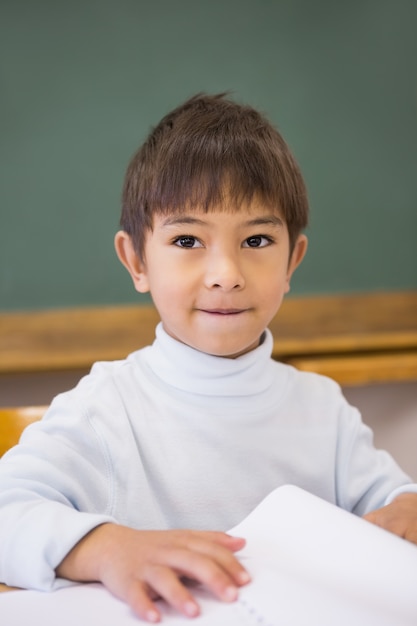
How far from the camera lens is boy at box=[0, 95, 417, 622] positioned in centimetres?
73

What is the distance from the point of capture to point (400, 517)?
688 millimetres

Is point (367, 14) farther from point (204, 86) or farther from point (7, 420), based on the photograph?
point (7, 420)

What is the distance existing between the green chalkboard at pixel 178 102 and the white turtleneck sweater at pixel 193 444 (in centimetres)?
121

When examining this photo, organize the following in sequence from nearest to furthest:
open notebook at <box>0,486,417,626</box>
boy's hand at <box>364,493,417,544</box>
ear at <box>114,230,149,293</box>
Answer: open notebook at <box>0,486,417,626</box>
boy's hand at <box>364,493,417,544</box>
ear at <box>114,230,149,293</box>

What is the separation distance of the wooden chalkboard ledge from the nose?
1.18 metres

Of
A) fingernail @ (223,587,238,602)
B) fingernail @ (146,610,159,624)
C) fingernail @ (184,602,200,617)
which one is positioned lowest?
fingernail @ (146,610,159,624)

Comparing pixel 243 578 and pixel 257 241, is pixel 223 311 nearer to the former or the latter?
pixel 257 241

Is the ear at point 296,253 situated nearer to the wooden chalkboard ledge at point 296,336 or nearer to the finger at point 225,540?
the finger at point 225,540

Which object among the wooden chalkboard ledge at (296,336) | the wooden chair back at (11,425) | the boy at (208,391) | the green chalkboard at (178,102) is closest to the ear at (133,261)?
the boy at (208,391)

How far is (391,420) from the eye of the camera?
2.09m

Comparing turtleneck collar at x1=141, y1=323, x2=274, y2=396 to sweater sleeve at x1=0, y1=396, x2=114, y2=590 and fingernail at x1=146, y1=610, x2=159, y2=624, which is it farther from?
fingernail at x1=146, y1=610, x2=159, y2=624

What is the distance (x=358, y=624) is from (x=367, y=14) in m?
1.95

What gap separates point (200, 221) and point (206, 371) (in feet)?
0.50

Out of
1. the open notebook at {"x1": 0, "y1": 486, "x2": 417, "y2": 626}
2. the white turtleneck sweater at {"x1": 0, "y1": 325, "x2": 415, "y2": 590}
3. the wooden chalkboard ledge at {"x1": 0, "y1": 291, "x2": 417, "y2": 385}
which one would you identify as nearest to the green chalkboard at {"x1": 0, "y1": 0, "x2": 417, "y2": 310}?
the wooden chalkboard ledge at {"x1": 0, "y1": 291, "x2": 417, "y2": 385}
